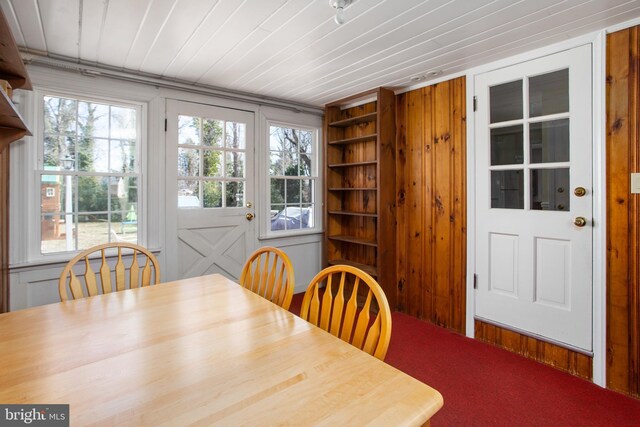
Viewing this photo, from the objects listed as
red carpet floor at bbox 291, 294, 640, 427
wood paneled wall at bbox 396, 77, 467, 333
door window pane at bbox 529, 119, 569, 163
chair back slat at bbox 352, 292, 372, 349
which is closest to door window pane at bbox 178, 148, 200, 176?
wood paneled wall at bbox 396, 77, 467, 333

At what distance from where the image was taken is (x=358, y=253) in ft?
12.5

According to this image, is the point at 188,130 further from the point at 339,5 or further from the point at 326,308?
the point at 326,308

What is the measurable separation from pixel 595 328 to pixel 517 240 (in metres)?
0.71

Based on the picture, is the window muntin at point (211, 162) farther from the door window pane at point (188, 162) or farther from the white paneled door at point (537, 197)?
the white paneled door at point (537, 197)

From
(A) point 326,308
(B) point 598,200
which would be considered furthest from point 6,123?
(B) point 598,200

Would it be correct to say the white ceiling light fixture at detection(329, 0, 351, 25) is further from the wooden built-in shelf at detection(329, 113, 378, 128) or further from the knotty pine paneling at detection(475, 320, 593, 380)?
the knotty pine paneling at detection(475, 320, 593, 380)

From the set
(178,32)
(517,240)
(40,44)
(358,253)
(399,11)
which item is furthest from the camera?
(358,253)

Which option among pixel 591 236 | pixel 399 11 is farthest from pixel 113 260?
pixel 591 236

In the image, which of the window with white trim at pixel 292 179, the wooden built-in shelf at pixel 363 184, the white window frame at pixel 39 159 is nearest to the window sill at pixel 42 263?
the white window frame at pixel 39 159

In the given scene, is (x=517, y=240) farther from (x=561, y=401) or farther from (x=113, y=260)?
(x=113, y=260)

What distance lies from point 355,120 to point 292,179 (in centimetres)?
99

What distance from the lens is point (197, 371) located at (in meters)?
0.93

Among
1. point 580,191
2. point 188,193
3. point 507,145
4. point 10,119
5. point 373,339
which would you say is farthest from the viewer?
point 188,193

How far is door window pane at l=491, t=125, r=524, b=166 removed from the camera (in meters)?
2.45
